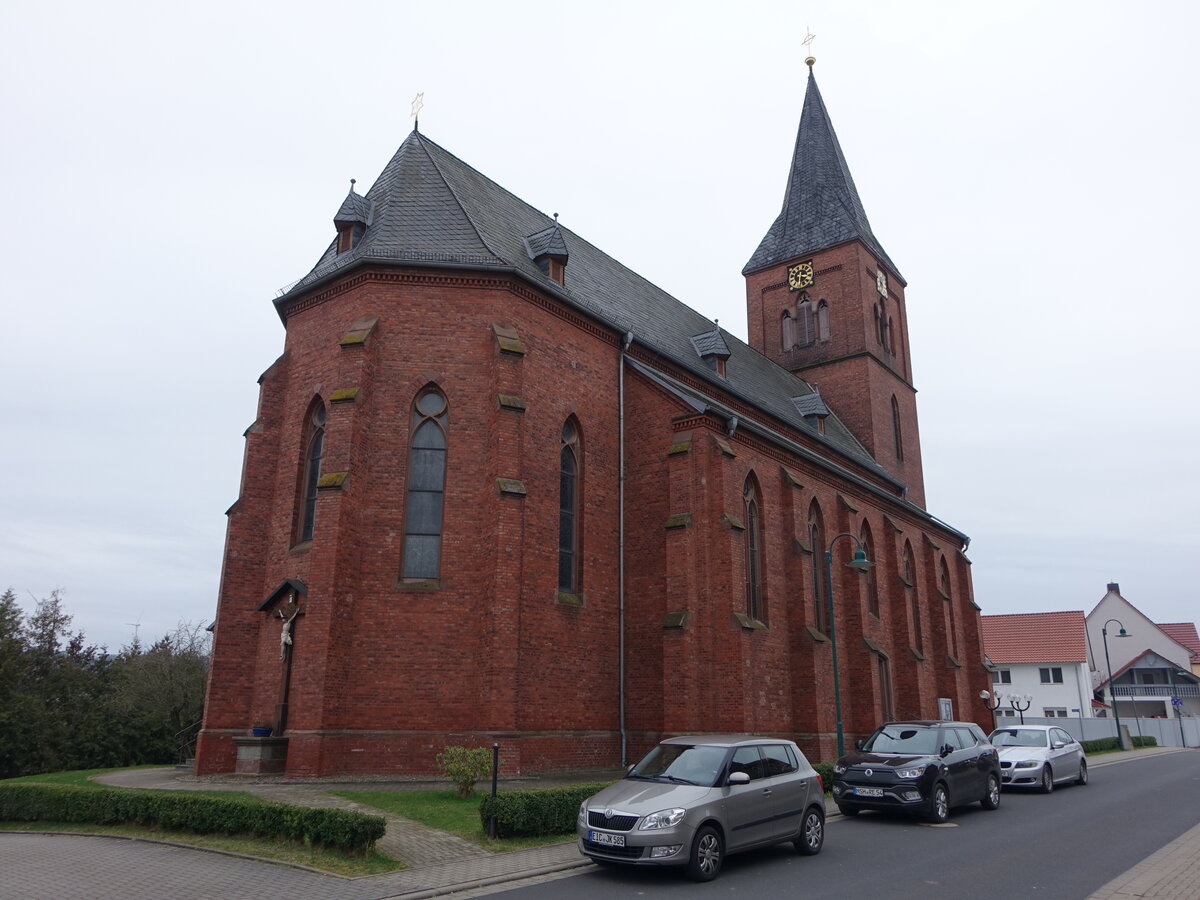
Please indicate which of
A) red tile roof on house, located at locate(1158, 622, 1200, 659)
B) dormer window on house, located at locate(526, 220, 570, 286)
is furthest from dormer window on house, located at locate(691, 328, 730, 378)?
red tile roof on house, located at locate(1158, 622, 1200, 659)

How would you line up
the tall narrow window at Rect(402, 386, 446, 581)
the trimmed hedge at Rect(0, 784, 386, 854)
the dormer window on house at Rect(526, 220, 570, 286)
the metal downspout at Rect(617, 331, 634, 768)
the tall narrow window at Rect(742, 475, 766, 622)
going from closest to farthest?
1. the trimmed hedge at Rect(0, 784, 386, 854)
2. the tall narrow window at Rect(402, 386, 446, 581)
3. the metal downspout at Rect(617, 331, 634, 768)
4. the dormer window on house at Rect(526, 220, 570, 286)
5. the tall narrow window at Rect(742, 475, 766, 622)

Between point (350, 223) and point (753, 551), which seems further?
point (753, 551)

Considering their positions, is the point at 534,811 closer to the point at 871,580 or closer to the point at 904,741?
the point at 904,741

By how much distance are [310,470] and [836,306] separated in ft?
88.7

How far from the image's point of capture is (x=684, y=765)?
11.2m

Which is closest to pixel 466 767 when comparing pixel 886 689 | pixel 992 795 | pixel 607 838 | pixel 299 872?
pixel 299 872

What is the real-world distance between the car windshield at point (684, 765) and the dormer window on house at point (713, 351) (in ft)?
57.8

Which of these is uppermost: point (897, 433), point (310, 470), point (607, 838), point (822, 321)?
point (822, 321)

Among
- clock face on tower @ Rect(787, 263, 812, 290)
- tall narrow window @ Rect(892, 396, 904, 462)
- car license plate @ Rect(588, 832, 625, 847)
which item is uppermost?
clock face on tower @ Rect(787, 263, 812, 290)

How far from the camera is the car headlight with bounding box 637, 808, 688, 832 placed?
32.1ft

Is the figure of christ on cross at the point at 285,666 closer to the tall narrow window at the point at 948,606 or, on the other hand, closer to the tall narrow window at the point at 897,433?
the tall narrow window at the point at 948,606

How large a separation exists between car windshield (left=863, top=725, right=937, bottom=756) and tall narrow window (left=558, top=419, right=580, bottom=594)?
24.0 ft

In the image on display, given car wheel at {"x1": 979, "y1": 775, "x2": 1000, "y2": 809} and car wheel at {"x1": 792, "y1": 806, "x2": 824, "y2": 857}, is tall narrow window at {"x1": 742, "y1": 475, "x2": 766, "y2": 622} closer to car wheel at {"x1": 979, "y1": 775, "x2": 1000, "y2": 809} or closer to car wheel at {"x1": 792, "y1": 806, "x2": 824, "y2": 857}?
car wheel at {"x1": 979, "y1": 775, "x2": 1000, "y2": 809}

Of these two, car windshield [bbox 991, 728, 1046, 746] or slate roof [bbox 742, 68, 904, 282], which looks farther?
slate roof [bbox 742, 68, 904, 282]
